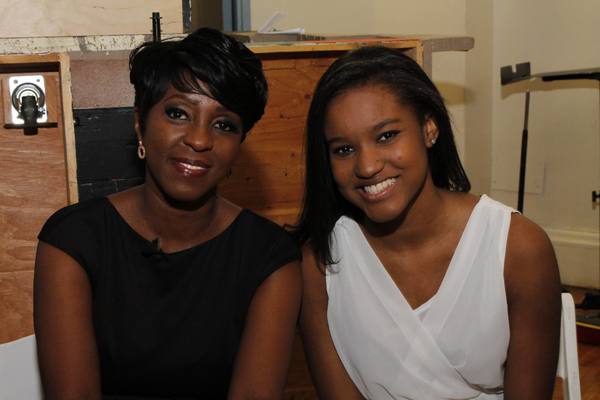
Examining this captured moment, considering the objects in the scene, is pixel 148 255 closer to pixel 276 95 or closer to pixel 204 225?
pixel 204 225

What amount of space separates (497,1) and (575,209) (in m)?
1.08

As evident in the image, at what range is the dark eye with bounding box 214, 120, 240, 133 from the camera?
68.4 inches

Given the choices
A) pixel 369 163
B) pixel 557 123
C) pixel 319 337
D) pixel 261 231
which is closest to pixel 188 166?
pixel 261 231

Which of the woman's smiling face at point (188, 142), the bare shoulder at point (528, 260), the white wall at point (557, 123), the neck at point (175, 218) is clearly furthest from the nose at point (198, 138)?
the white wall at point (557, 123)

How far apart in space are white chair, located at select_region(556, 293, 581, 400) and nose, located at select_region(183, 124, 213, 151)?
2.39 ft

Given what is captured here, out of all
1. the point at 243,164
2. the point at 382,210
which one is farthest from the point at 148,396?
the point at 243,164

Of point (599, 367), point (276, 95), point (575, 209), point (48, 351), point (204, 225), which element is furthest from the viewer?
point (575, 209)

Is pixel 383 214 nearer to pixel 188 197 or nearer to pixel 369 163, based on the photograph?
pixel 369 163

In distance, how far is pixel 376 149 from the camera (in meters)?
1.68

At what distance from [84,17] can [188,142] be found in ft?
2.16

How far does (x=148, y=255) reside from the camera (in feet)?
5.77

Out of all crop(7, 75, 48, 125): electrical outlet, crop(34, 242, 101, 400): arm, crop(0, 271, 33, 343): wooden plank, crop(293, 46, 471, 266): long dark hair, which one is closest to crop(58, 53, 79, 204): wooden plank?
crop(7, 75, 48, 125): electrical outlet

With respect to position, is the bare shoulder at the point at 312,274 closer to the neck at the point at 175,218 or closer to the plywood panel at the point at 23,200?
the neck at the point at 175,218

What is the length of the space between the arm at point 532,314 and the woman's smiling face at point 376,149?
0.79 ft
